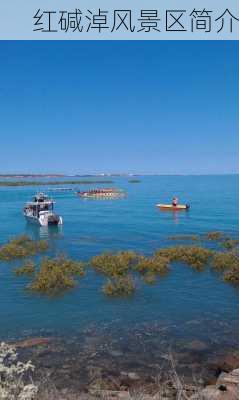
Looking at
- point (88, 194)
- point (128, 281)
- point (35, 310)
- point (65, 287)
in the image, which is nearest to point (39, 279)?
point (65, 287)

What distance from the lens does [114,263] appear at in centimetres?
2886

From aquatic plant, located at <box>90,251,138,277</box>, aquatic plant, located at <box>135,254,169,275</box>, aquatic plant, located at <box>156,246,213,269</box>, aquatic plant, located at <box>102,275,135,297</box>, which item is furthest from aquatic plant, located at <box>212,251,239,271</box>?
aquatic plant, located at <box>102,275,135,297</box>

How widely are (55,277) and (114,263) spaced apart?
5.17 m

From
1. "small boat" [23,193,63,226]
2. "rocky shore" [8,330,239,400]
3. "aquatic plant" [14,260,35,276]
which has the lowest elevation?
Result: "rocky shore" [8,330,239,400]

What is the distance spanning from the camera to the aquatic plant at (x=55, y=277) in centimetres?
2442

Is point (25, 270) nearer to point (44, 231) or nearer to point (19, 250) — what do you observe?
point (19, 250)

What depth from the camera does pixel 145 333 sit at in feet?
59.3

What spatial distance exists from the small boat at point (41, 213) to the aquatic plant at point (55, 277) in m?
26.6

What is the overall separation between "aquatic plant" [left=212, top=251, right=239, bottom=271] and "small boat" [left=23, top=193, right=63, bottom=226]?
2910 centimetres

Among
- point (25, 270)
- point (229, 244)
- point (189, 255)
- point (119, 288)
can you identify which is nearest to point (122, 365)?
point (119, 288)

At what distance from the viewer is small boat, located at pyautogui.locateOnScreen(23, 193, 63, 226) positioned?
55.1m

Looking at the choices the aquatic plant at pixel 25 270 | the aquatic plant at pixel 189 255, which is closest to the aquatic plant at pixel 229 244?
the aquatic plant at pixel 189 255

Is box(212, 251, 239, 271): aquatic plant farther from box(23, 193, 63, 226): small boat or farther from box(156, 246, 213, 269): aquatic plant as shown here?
box(23, 193, 63, 226): small boat

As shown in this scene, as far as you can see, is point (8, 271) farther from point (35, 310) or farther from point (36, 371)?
point (36, 371)
